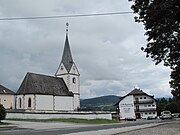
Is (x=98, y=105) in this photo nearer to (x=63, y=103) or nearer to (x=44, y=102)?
(x=63, y=103)

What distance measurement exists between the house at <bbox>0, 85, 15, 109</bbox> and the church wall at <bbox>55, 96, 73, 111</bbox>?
1116 centimetres

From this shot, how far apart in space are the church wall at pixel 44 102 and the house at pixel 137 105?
26.1 m

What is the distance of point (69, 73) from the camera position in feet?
291

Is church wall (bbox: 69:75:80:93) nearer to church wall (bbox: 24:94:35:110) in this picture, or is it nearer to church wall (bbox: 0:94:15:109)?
church wall (bbox: 24:94:35:110)

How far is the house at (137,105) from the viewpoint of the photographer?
96438 millimetres

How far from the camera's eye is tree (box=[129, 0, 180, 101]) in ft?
51.5

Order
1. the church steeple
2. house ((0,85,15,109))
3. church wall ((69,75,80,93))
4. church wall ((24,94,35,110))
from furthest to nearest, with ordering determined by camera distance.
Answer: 1. the church steeple
2. church wall ((69,75,80,93))
3. house ((0,85,15,109))
4. church wall ((24,94,35,110))

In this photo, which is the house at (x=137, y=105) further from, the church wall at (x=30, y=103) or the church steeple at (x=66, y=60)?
the church wall at (x=30, y=103)

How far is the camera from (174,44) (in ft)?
67.2

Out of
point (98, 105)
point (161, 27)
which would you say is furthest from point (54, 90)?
point (161, 27)

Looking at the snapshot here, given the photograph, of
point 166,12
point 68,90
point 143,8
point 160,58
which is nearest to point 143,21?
point 143,8

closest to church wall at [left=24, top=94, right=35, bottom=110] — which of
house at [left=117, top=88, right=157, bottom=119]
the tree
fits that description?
house at [left=117, top=88, right=157, bottom=119]

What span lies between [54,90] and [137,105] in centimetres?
2925

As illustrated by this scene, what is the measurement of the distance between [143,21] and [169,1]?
3.24 meters
